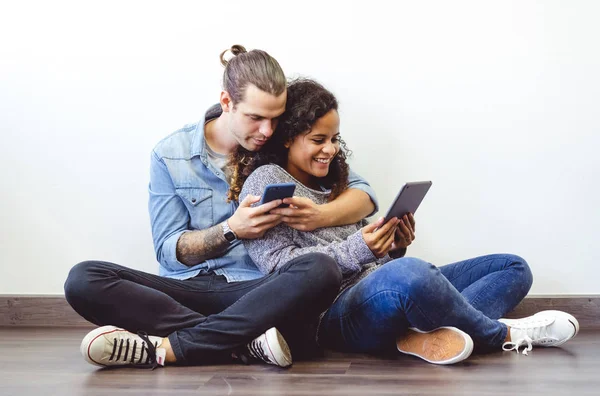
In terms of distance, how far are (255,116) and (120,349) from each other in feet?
2.23

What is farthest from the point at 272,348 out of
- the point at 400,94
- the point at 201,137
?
the point at 400,94

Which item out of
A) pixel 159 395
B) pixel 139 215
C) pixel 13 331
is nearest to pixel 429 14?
pixel 139 215

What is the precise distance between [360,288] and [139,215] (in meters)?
0.91

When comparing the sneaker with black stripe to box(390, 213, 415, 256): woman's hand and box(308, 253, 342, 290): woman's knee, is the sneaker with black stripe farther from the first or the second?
box(390, 213, 415, 256): woman's hand

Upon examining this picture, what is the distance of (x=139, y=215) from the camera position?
8.61 feet

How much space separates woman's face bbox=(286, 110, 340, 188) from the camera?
83.7 inches

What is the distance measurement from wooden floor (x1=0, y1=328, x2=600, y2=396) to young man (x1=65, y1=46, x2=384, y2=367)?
7cm

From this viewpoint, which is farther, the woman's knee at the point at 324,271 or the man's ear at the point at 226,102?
the man's ear at the point at 226,102

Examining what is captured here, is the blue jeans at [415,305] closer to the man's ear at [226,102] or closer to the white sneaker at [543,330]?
the white sneaker at [543,330]

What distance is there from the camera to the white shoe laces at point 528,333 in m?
2.13

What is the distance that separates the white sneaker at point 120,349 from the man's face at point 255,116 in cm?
58

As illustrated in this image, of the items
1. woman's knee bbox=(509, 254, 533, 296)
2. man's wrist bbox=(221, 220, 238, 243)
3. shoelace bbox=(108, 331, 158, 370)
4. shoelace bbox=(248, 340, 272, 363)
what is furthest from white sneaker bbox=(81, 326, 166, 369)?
woman's knee bbox=(509, 254, 533, 296)

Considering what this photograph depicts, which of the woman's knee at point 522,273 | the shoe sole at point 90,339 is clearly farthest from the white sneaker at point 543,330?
the shoe sole at point 90,339

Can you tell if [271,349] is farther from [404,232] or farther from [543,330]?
[543,330]
